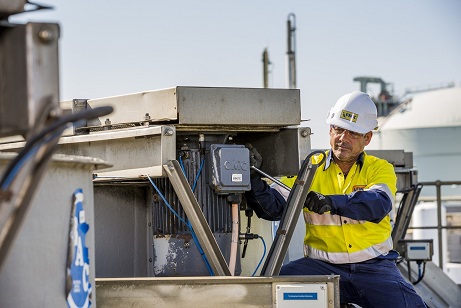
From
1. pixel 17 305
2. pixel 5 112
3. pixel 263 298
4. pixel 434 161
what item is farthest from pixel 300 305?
pixel 434 161

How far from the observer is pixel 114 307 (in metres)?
4.77

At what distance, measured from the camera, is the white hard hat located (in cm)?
582

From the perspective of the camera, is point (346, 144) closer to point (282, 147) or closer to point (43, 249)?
point (282, 147)

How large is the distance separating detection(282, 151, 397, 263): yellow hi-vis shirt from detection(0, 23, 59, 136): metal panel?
3.23 metres

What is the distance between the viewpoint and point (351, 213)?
550 centimetres

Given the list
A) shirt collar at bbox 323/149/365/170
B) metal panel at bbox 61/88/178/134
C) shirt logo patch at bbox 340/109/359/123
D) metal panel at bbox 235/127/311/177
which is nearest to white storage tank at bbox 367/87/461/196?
shirt collar at bbox 323/149/365/170

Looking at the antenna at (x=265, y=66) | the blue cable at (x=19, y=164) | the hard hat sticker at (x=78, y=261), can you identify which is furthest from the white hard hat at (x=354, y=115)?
the antenna at (x=265, y=66)

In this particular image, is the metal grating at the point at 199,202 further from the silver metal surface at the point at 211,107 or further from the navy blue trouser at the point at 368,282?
the navy blue trouser at the point at 368,282

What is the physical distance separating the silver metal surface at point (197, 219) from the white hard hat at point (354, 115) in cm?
Result: 116

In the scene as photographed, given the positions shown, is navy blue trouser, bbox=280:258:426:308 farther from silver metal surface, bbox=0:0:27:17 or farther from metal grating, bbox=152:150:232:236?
silver metal surface, bbox=0:0:27:17

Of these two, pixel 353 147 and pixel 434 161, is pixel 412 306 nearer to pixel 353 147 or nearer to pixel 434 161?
pixel 353 147

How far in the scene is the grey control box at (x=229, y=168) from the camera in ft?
16.9

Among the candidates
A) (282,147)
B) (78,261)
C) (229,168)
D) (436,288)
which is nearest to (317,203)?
(282,147)

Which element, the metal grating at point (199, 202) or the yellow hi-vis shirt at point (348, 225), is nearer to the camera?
the metal grating at point (199, 202)
